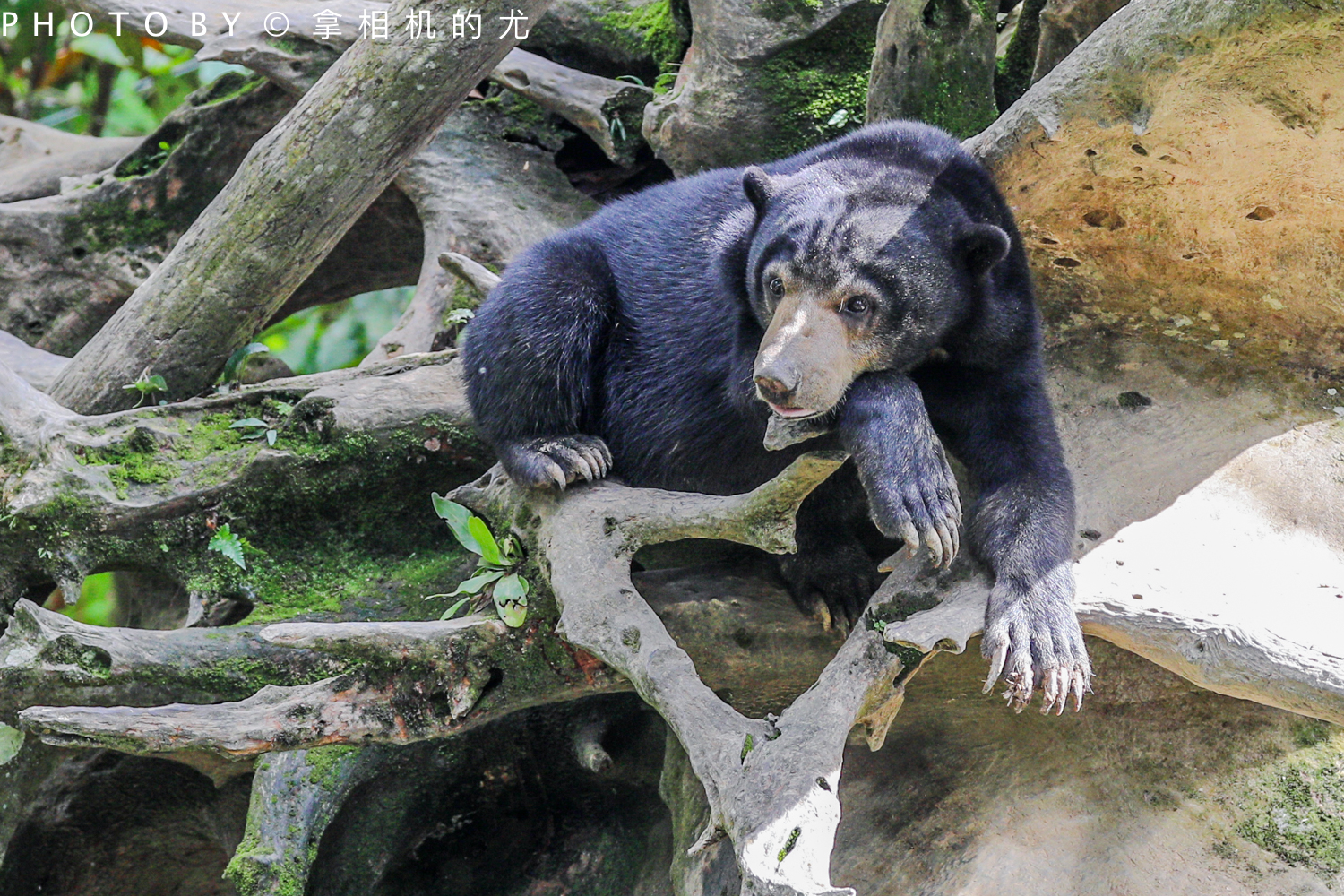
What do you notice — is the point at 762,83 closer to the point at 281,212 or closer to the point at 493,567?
the point at 281,212

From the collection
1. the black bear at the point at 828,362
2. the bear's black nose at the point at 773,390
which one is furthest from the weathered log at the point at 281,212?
the bear's black nose at the point at 773,390

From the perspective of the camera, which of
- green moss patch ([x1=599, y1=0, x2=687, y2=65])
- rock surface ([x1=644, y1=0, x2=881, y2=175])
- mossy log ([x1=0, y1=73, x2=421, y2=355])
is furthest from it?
mossy log ([x1=0, y1=73, x2=421, y2=355])

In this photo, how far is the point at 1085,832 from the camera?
3.24 metres

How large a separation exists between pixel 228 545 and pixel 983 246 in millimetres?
2854

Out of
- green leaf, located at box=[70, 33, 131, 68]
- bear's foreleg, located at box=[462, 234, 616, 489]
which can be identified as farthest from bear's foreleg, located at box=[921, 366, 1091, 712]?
green leaf, located at box=[70, 33, 131, 68]

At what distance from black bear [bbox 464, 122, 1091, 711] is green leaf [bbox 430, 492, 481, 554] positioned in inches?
8.0

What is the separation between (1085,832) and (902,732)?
60 centimetres

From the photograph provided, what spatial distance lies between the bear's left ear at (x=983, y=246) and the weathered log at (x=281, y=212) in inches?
75.5

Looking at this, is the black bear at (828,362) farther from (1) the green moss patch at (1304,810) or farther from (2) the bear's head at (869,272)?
(1) the green moss patch at (1304,810)

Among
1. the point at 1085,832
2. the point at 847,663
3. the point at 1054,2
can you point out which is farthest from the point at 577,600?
the point at 1054,2

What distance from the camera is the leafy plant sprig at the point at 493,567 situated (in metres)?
3.54

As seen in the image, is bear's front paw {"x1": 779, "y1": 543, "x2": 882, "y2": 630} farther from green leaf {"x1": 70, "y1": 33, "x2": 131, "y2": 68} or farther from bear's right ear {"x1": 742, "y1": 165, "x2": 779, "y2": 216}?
green leaf {"x1": 70, "y1": 33, "x2": 131, "y2": 68}

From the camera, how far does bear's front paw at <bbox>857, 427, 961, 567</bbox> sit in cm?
290

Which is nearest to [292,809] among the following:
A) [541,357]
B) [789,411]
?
[541,357]
